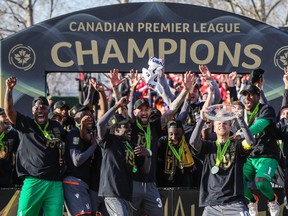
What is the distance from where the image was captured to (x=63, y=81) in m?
40.8

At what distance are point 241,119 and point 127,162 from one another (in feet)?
6.72

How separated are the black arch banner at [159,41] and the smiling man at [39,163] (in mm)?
3326

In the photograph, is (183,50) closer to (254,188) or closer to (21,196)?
(254,188)

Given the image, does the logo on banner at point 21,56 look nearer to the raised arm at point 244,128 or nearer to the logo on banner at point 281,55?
the logo on banner at point 281,55

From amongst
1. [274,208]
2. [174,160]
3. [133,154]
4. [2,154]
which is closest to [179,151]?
[174,160]

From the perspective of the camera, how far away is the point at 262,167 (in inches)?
530

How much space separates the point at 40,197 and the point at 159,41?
464 centimetres

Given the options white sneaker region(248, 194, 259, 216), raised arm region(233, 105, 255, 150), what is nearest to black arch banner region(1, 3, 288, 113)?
white sneaker region(248, 194, 259, 216)

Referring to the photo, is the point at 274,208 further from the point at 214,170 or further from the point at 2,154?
the point at 2,154

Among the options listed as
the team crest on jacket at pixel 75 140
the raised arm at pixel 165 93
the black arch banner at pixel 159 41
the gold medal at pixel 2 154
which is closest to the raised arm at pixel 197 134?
the team crest on jacket at pixel 75 140

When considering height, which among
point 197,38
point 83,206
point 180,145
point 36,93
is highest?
point 197,38

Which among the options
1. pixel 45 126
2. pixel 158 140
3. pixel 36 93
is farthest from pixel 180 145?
pixel 36 93

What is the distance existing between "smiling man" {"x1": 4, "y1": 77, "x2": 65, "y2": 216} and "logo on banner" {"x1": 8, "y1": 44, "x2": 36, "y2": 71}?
3275mm

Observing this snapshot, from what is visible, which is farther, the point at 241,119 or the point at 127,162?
the point at 127,162
